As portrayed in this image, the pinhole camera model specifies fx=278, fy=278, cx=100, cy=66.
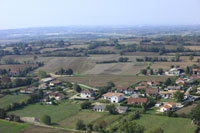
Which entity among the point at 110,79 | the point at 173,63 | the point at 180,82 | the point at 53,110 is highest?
the point at 173,63

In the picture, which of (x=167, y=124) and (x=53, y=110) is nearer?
(x=167, y=124)

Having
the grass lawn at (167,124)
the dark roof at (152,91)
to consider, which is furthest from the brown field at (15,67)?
the grass lawn at (167,124)

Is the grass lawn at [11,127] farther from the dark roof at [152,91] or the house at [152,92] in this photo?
the dark roof at [152,91]

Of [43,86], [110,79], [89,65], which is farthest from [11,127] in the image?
[89,65]

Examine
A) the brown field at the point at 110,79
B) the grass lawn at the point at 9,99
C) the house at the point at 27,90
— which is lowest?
the grass lawn at the point at 9,99

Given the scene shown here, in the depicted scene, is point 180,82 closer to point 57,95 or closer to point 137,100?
point 137,100

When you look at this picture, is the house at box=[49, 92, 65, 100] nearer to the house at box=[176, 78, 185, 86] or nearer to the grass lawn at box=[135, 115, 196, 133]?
the grass lawn at box=[135, 115, 196, 133]
